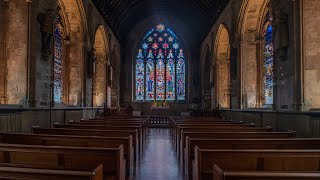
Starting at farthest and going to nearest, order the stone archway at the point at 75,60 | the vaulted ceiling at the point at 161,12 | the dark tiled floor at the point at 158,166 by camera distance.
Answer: the vaulted ceiling at the point at 161,12 < the stone archway at the point at 75,60 < the dark tiled floor at the point at 158,166

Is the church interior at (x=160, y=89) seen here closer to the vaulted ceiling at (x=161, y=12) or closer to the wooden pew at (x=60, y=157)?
the wooden pew at (x=60, y=157)

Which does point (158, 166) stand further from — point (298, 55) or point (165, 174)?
point (298, 55)

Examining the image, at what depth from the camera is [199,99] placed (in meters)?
26.9

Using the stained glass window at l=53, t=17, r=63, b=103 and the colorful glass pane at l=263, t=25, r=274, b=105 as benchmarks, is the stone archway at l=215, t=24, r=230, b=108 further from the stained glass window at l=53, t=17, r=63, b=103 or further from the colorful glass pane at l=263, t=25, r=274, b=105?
the stained glass window at l=53, t=17, r=63, b=103

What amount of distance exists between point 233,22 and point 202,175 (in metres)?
12.2

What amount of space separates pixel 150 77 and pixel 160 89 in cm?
142

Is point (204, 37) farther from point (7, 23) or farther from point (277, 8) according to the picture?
point (7, 23)

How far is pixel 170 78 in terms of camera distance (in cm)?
2858

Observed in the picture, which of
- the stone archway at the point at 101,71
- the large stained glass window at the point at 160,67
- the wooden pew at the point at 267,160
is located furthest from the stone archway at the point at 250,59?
the large stained glass window at the point at 160,67

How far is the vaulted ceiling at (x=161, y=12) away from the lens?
19.6m

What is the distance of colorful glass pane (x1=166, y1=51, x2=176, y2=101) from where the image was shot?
93.5 ft

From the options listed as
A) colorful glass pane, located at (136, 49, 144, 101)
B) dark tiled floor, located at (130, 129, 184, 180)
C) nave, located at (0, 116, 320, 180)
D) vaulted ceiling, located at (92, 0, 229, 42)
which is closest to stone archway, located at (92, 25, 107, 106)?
vaulted ceiling, located at (92, 0, 229, 42)

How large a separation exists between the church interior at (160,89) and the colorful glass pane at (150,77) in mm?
91

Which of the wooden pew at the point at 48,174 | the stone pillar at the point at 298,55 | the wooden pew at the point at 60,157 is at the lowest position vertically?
the wooden pew at the point at 60,157
